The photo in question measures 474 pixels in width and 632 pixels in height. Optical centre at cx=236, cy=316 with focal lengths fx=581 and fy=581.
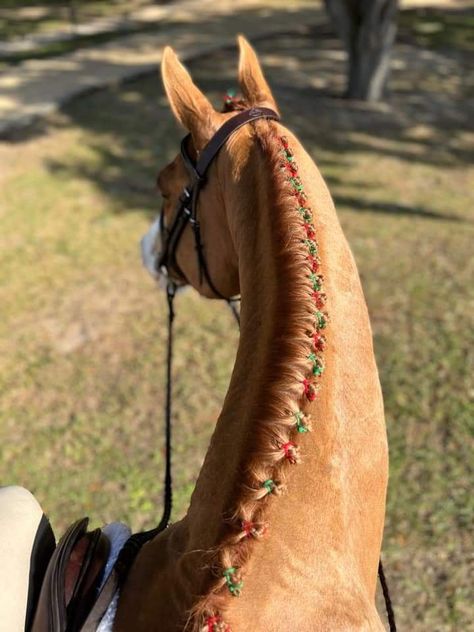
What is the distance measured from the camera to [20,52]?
41.9ft

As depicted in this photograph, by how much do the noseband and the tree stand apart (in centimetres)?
814

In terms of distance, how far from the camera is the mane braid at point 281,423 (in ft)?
3.41

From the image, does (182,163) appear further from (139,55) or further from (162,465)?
(139,55)

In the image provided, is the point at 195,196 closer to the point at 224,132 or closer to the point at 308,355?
the point at 224,132

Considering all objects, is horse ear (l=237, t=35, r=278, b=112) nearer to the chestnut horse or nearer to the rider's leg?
the chestnut horse

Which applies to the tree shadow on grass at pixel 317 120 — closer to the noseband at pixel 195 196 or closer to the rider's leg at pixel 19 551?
the noseband at pixel 195 196

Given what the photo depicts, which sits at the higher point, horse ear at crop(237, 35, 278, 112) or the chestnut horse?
horse ear at crop(237, 35, 278, 112)

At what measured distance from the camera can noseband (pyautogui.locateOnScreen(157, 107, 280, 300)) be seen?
5.38 feet

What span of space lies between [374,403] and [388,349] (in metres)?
3.42

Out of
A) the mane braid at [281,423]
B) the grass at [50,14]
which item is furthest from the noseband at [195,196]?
the grass at [50,14]

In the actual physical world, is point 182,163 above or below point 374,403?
above

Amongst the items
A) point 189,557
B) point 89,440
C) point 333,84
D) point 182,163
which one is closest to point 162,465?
point 89,440

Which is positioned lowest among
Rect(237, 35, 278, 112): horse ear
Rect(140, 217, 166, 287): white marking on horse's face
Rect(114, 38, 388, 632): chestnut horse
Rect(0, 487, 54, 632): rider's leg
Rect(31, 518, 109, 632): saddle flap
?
Rect(0, 487, 54, 632): rider's leg

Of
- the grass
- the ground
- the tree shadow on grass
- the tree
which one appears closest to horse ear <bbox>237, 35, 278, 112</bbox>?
the ground
